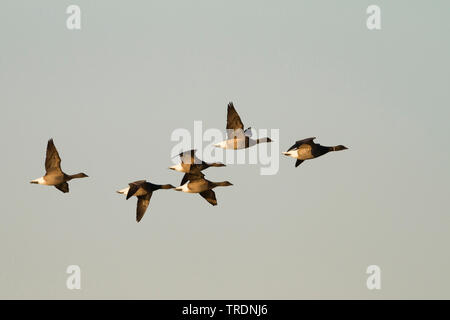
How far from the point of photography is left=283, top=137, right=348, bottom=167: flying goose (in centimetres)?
6481

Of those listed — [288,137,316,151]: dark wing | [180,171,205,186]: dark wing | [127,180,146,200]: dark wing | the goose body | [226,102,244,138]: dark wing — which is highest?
[226,102,244,138]: dark wing

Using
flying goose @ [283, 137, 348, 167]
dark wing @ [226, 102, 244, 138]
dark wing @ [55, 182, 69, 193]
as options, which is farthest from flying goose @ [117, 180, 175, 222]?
flying goose @ [283, 137, 348, 167]

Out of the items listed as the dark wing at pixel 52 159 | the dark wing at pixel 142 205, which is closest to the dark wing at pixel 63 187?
the dark wing at pixel 52 159

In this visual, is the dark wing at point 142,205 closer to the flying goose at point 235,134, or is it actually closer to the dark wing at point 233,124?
the flying goose at point 235,134

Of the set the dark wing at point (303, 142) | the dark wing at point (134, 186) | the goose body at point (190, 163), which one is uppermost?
the dark wing at point (303, 142)

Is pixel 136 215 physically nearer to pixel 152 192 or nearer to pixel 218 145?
pixel 152 192

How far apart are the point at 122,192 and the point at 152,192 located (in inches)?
79.8

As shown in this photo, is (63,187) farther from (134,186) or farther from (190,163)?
(190,163)

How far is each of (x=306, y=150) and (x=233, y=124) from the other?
152 inches

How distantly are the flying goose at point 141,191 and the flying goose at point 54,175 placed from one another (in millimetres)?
2722

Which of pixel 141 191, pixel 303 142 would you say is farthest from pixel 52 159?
pixel 303 142

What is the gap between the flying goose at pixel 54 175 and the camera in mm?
67375

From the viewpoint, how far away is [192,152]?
223ft

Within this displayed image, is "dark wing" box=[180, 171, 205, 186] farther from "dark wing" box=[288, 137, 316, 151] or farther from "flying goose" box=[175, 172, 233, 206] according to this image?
"dark wing" box=[288, 137, 316, 151]
